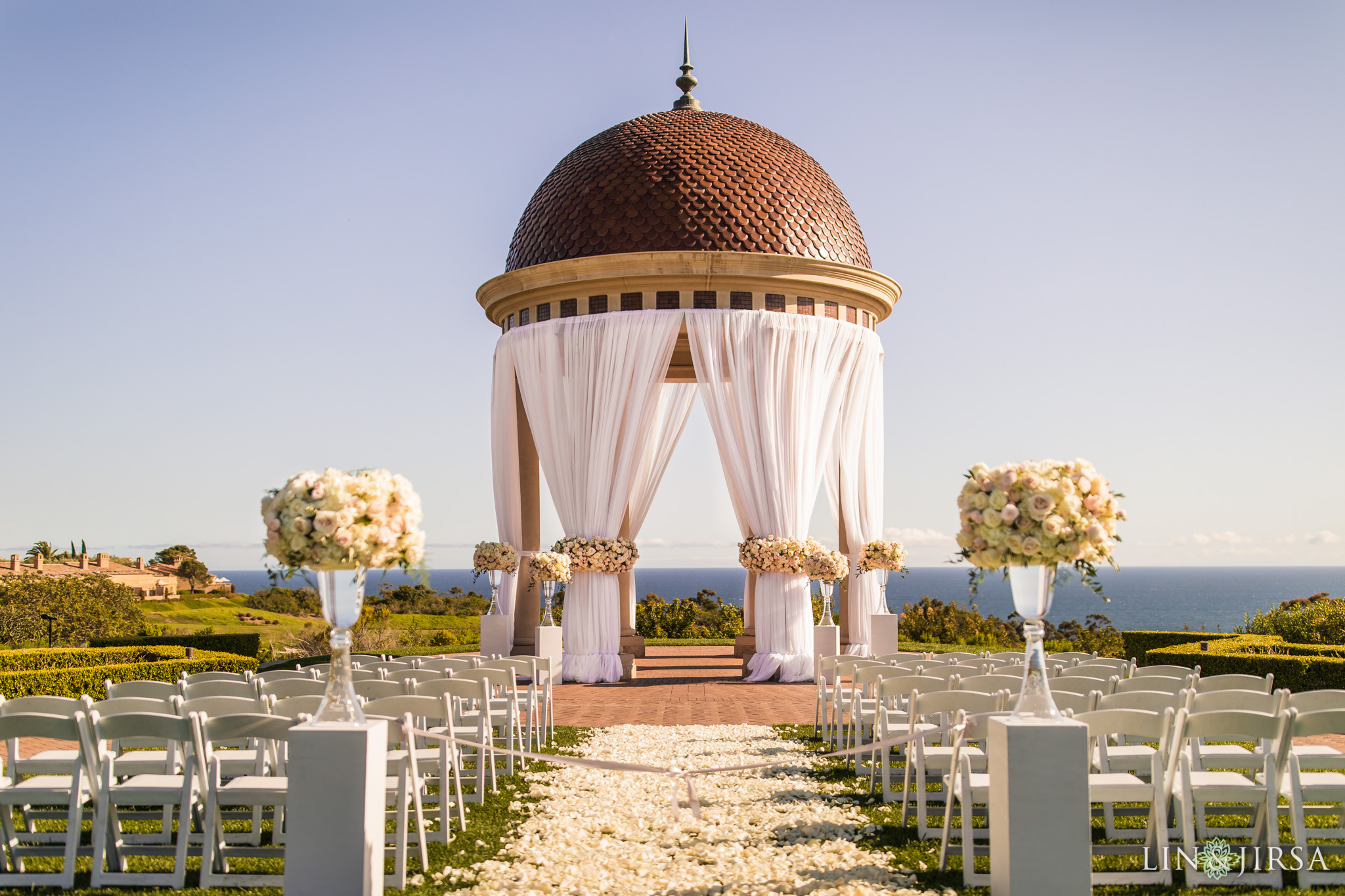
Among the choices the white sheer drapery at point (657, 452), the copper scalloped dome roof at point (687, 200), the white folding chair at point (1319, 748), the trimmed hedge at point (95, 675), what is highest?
the copper scalloped dome roof at point (687, 200)

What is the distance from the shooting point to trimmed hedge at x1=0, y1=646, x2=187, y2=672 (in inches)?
540

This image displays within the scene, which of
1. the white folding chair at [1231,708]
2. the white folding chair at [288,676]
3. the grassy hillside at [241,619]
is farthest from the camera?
the grassy hillside at [241,619]

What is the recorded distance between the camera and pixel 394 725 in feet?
20.5

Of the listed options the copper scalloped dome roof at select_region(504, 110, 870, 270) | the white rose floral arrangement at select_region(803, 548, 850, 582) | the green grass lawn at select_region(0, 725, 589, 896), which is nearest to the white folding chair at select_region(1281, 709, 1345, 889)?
the green grass lawn at select_region(0, 725, 589, 896)

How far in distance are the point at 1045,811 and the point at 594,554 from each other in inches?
498

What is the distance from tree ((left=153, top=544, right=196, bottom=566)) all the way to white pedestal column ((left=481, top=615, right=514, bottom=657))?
119ft

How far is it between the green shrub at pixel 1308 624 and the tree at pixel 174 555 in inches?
1795

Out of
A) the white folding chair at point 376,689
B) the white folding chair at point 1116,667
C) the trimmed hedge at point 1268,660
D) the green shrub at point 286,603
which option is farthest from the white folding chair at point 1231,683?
the green shrub at point 286,603

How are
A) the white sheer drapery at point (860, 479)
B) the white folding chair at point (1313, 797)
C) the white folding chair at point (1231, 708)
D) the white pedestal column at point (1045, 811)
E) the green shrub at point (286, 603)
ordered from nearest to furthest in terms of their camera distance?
the white pedestal column at point (1045, 811) < the white folding chair at point (1313, 797) < the white folding chair at point (1231, 708) < the white sheer drapery at point (860, 479) < the green shrub at point (286, 603)

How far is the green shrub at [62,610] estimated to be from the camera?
18.5 m

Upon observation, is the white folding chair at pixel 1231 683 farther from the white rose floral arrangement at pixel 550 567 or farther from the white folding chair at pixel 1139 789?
the white rose floral arrangement at pixel 550 567

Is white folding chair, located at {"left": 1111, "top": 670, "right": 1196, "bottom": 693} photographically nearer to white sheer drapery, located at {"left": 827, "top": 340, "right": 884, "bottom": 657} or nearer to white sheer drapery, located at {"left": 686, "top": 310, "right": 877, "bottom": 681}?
white sheer drapery, located at {"left": 686, "top": 310, "right": 877, "bottom": 681}

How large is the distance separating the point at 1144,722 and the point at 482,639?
13.9m

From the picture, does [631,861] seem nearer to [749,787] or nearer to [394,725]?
[394,725]
